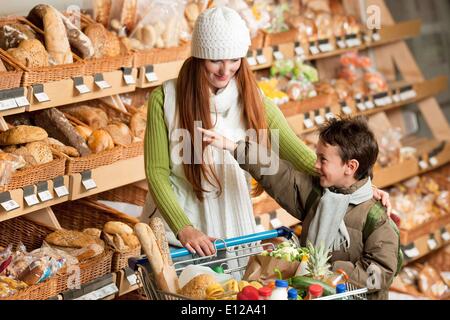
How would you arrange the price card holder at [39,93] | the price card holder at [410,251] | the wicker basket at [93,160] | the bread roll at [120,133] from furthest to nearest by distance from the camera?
the price card holder at [410,251], the bread roll at [120,133], the wicker basket at [93,160], the price card holder at [39,93]

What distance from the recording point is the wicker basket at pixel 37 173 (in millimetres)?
3330

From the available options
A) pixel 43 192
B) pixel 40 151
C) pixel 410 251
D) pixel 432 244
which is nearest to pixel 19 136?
pixel 40 151

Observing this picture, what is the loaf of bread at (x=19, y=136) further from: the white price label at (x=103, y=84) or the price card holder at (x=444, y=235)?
the price card holder at (x=444, y=235)

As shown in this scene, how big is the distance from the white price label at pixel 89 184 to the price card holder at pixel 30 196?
0.88 ft

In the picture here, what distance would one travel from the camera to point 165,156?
297cm

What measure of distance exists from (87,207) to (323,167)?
1704 millimetres

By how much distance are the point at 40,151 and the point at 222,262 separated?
1069 millimetres

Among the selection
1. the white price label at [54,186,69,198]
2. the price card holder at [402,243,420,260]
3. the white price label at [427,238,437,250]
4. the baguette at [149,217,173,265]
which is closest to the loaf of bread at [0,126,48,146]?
the white price label at [54,186,69,198]

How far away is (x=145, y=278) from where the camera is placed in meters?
2.40

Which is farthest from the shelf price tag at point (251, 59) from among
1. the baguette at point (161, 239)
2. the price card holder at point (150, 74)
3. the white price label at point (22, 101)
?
the baguette at point (161, 239)

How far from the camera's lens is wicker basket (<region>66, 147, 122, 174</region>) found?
361 centimetres

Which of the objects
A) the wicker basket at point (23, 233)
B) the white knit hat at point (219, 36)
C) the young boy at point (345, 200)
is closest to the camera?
the young boy at point (345, 200)

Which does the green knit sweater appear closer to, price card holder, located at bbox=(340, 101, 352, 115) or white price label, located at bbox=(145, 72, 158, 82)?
white price label, located at bbox=(145, 72, 158, 82)

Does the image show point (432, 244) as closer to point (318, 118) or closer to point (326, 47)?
point (318, 118)
